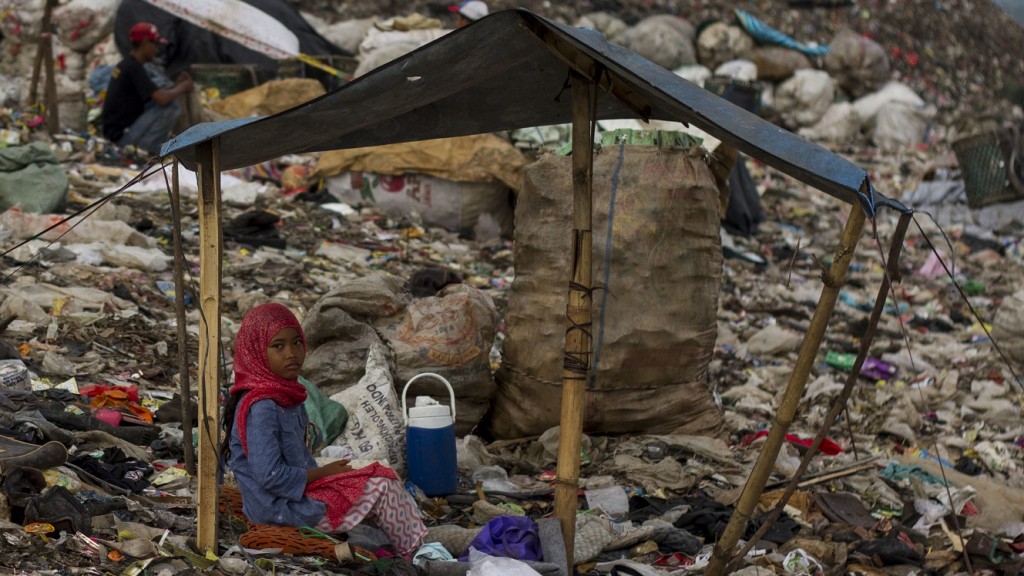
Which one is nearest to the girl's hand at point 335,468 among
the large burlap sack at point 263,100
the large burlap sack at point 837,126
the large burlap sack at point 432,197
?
the large burlap sack at point 432,197

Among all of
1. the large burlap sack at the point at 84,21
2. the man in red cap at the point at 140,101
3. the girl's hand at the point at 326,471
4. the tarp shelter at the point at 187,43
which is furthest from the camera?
the large burlap sack at the point at 84,21

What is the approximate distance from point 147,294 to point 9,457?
2.68 m

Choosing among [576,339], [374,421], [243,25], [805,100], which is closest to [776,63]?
[805,100]

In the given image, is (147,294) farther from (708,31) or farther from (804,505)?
(708,31)

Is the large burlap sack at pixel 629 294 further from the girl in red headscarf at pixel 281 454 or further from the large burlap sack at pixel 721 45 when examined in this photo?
the large burlap sack at pixel 721 45

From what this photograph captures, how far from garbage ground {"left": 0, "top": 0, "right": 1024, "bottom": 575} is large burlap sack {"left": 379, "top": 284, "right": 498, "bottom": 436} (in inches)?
0.7

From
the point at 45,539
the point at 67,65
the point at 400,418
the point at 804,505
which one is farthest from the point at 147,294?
the point at 67,65

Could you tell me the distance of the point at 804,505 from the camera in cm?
445

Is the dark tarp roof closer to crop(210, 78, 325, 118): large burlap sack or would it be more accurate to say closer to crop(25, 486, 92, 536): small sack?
crop(25, 486, 92, 536): small sack

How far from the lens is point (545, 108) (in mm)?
3797

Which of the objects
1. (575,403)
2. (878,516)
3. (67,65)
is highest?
(67,65)

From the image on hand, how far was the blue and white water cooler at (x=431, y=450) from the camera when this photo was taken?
4.27 m

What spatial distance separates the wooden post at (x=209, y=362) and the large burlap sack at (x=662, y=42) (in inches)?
466

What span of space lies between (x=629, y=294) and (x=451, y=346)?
85cm
